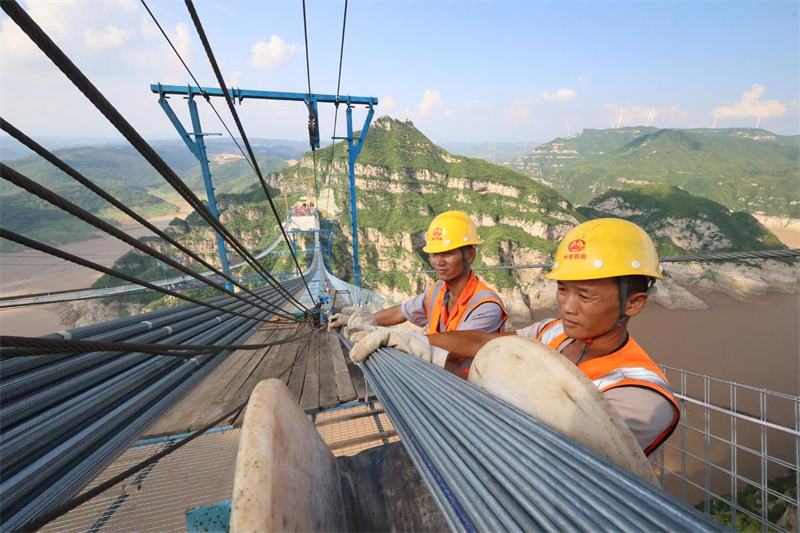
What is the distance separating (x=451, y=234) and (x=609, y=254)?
131 cm

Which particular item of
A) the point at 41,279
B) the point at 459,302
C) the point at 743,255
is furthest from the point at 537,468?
the point at 41,279

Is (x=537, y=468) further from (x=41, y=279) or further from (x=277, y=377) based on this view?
(x=41, y=279)

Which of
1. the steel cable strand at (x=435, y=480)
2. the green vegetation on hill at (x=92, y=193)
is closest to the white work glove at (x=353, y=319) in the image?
the steel cable strand at (x=435, y=480)

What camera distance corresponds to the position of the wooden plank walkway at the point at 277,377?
2729mm

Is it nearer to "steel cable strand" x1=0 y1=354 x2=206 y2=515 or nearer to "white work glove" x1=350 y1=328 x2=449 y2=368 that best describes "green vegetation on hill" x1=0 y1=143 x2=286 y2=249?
"steel cable strand" x1=0 y1=354 x2=206 y2=515

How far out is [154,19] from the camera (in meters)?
2.02

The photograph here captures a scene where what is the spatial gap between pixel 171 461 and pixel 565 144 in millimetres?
212094

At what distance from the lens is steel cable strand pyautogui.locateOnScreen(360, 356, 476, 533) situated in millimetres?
886

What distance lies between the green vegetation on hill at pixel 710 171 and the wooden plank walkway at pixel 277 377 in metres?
102

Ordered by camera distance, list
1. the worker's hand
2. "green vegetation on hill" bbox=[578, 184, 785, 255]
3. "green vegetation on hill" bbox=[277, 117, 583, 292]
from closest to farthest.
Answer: the worker's hand, "green vegetation on hill" bbox=[578, 184, 785, 255], "green vegetation on hill" bbox=[277, 117, 583, 292]

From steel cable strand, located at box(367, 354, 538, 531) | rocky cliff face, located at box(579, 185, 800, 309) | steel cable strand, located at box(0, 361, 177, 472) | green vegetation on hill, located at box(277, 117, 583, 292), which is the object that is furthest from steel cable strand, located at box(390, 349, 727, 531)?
rocky cliff face, located at box(579, 185, 800, 309)

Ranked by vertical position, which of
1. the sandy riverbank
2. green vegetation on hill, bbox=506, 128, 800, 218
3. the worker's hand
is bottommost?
the sandy riverbank

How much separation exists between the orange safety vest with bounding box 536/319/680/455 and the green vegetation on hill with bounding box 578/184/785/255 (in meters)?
62.7

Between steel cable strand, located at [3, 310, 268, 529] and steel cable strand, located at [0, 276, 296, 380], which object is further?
steel cable strand, located at [0, 276, 296, 380]
